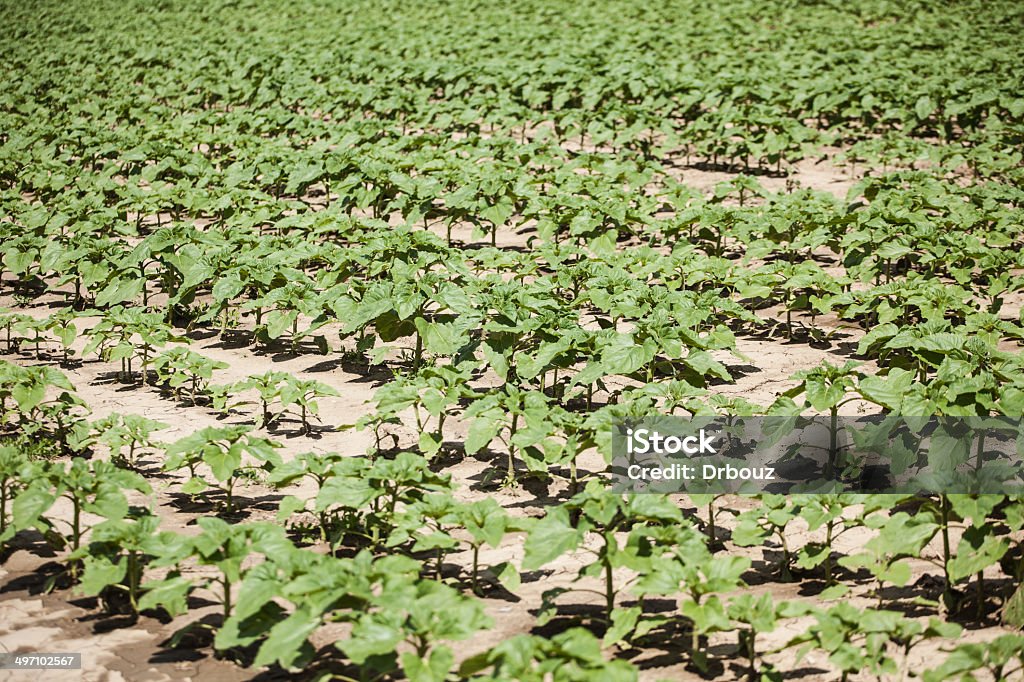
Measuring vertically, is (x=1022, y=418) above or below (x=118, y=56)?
below

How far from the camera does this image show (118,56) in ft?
66.2

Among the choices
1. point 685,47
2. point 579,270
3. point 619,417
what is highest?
point 685,47

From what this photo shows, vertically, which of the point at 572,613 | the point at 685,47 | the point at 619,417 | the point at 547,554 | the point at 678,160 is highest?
the point at 685,47

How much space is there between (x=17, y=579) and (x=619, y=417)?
2.80 meters

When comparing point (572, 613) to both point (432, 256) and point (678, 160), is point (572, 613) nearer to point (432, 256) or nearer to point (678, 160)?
point (432, 256)

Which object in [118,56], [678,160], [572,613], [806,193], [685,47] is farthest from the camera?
[118,56]

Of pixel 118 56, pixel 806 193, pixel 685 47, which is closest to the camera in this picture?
pixel 806 193

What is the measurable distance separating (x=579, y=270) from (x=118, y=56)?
1629cm

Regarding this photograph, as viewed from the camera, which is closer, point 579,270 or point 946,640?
point 946,640

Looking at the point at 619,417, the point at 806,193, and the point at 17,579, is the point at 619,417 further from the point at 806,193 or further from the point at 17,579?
the point at 806,193

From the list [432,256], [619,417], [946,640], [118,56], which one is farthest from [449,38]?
[946,640]

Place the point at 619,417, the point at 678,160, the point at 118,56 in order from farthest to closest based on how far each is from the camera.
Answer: the point at 118,56, the point at 678,160, the point at 619,417

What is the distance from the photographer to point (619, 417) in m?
4.79

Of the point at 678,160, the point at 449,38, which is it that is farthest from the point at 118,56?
the point at 678,160
